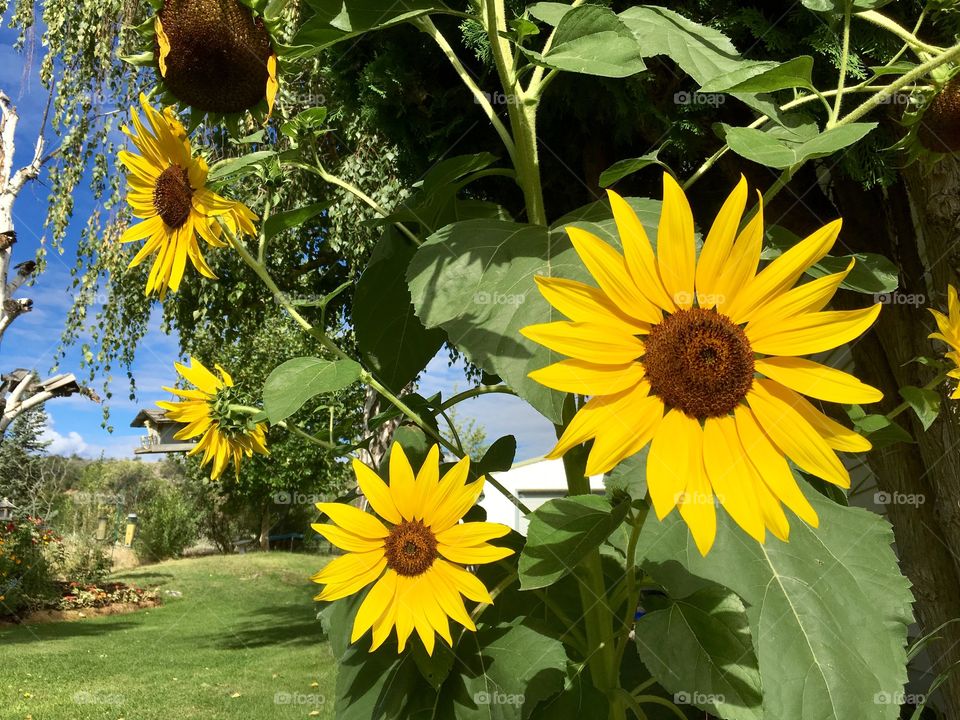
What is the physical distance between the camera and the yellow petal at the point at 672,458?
48 cm

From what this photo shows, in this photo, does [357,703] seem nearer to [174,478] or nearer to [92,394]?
[92,394]

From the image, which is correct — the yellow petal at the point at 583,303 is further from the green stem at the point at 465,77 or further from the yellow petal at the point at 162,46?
the yellow petal at the point at 162,46

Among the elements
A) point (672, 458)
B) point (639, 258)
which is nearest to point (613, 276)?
point (639, 258)

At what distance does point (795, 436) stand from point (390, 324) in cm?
60

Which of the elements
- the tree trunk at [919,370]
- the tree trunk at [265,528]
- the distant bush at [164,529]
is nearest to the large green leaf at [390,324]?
the tree trunk at [919,370]

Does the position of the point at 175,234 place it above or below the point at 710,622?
above

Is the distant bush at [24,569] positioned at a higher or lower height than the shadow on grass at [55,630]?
higher

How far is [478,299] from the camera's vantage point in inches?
26.4

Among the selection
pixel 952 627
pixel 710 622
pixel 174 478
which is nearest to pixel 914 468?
pixel 952 627

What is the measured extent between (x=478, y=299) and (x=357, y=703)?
20.8 inches

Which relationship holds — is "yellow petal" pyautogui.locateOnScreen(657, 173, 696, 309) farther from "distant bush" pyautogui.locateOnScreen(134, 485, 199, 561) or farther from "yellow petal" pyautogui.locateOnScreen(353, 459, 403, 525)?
"distant bush" pyautogui.locateOnScreen(134, 485, 199, 561)

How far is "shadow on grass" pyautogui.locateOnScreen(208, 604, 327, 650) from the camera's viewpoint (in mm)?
7980

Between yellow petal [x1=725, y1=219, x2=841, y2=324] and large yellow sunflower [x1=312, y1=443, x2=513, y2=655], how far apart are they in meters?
0.38

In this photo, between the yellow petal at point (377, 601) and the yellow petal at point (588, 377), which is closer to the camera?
A: the yellow petal at point (588, 377)
